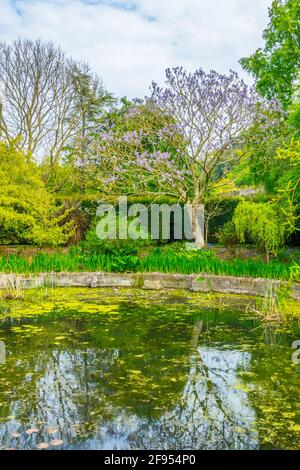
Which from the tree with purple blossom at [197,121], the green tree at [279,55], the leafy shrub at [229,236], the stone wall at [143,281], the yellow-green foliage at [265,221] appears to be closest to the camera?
the stone wall at [143,281]

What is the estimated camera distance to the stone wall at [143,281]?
8.59 meters

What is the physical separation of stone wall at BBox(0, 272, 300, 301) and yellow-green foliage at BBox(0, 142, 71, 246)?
1712 mm

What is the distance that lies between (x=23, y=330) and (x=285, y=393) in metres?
3.49

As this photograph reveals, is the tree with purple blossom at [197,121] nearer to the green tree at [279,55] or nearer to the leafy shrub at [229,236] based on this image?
the leafy shrub at [229,236]

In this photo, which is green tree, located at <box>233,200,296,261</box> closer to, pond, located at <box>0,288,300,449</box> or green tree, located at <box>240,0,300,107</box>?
pond, located at <box>0,288,300,449</box>

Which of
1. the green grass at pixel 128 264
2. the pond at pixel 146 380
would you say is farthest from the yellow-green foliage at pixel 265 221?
the pond at pixel 146 380

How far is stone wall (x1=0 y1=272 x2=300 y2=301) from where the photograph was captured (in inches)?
338

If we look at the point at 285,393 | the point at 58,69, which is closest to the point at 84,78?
the point at 58,69

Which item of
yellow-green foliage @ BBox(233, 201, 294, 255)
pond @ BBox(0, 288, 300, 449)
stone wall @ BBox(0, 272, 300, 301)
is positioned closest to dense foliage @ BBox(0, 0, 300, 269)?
yellow-green foliage @ BBox(233, 201, 294, 255)

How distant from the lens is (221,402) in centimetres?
374

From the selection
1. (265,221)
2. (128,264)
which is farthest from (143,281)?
(265,221)

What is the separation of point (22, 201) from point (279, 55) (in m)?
13.0

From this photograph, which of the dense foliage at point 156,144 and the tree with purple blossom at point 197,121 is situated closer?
the dense foliage at point 156,144

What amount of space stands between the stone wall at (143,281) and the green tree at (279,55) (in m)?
10.9
